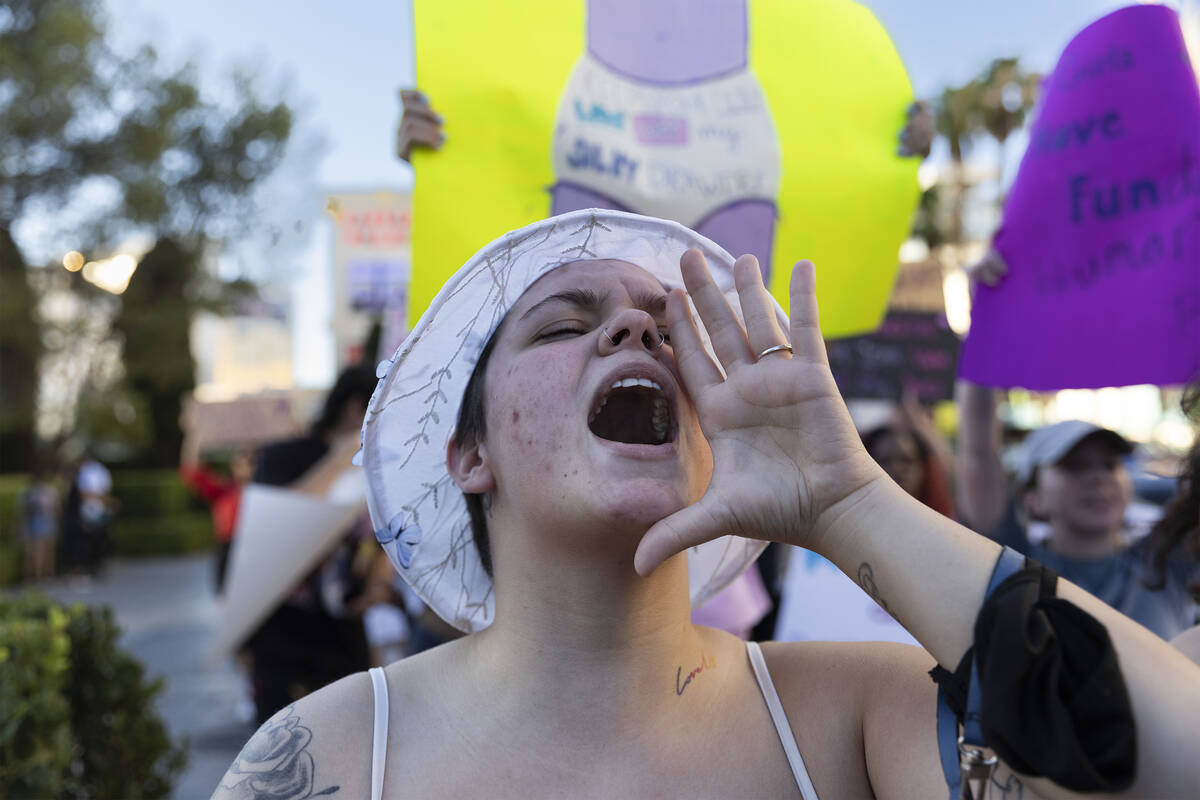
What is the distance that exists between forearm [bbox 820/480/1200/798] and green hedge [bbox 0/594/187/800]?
239cm

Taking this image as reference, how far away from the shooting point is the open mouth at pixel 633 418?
1.78 metres

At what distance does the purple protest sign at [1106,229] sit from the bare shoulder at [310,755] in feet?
6.13

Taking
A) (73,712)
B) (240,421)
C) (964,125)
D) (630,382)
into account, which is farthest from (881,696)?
(964,125)

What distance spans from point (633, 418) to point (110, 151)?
2163 cm

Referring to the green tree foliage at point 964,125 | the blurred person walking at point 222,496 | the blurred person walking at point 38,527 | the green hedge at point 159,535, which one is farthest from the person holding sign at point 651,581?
the green tree foliage at point 964,125

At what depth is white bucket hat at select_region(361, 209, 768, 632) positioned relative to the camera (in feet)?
5.88

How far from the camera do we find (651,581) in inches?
65.2

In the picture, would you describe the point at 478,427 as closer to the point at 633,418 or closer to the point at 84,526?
the point at 633,418

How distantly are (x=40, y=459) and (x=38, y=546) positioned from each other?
6.65m

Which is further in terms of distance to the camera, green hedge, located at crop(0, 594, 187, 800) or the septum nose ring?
green hedge, located at crop(0, 594, 187, 800)

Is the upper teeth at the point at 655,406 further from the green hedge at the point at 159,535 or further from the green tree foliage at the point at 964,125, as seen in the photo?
the green tree foliage at the point at 964,125

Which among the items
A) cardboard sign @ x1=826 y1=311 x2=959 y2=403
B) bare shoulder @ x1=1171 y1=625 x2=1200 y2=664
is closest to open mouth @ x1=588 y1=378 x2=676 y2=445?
bare shoulder @ x1=1171 y1=625 x2=1200 y2=664

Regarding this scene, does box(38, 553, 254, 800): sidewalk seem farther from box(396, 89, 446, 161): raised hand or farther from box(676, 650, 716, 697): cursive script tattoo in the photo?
box(676, 650, 716, 697): cursive script tattoo

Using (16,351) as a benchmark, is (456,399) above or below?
above
